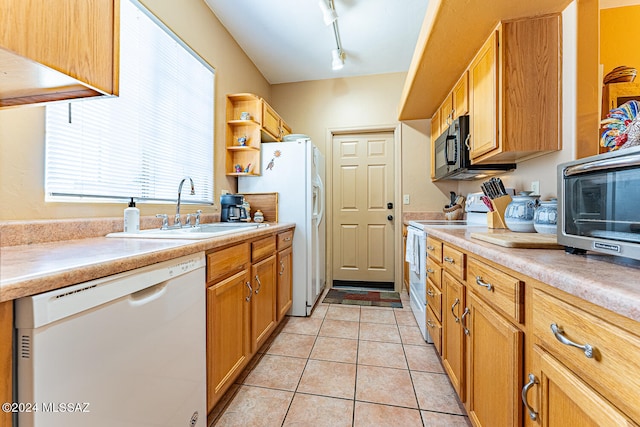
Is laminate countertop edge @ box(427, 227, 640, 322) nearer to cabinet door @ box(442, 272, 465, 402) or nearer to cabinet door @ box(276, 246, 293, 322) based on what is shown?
cabinet door @ box(442, 272, 465, 402)

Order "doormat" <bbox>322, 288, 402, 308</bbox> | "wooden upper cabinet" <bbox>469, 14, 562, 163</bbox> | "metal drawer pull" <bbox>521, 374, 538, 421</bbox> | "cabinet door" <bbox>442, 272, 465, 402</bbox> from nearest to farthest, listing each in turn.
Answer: "metal drawer pull" <bbox>521, 374, 538, 421</bbox> → "cabinet door" <bbox>442, 272, 465, 402</bbox> → "wooden upper cabinet" <bbox>469, 14, 562, 163</bbox> → "doormat" <bbox>322, 288, 402, 308</bbox>

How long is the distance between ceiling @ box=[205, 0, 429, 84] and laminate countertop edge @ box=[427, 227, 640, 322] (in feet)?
7.47

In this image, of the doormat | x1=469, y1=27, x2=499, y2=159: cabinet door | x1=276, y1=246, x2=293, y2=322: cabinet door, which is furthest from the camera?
the doormat

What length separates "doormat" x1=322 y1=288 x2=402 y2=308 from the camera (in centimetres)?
294

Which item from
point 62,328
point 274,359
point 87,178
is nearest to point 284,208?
point 274,359

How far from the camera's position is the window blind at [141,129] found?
122 centimetres

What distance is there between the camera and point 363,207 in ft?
11.6

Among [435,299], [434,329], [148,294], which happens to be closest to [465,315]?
[435,299]

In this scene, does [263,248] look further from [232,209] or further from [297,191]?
[297,191]

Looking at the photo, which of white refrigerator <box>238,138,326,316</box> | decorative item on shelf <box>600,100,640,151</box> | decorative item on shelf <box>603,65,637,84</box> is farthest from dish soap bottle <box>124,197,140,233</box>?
decorative item on shelf <box>603,65,637,84</box>

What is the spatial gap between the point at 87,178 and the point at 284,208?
1550mm

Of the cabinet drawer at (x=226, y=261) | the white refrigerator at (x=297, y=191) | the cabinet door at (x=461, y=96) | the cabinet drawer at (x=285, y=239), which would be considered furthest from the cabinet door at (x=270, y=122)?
the cabinet door at (x=461, y=96)

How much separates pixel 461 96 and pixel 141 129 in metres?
2.37

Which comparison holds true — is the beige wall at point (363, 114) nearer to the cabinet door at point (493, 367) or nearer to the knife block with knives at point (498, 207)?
the knife block with knives at point (498, 207)
